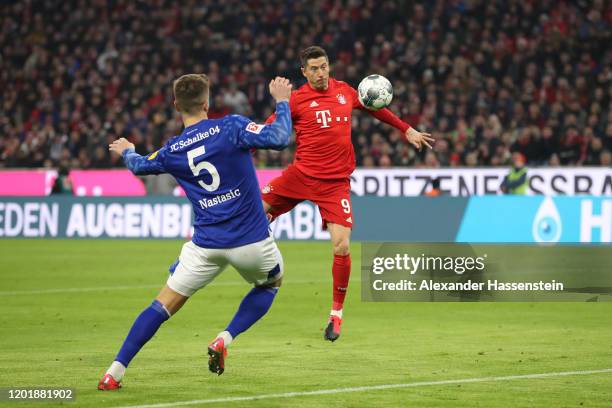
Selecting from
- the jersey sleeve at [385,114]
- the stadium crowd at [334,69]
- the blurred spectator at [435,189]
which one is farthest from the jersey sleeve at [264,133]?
the stadium crowd at [334,69]

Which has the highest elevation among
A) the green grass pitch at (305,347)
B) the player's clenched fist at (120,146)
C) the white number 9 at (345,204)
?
the player's clenched fist at (120,146)

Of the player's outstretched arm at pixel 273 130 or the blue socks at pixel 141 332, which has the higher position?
the player's outstretched arm at pixel 273 130

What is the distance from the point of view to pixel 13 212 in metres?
25.2

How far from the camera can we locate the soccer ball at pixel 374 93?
1103 centimetres

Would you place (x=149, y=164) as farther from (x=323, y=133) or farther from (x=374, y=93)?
(x=374, y=93)

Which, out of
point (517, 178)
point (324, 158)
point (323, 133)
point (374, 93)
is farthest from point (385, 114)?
point (517, 178)

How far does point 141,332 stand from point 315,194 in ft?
12.2

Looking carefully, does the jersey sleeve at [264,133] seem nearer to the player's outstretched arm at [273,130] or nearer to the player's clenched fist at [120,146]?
the player's outstretched arm at [273,130]

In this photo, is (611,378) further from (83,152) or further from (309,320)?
(83,152)

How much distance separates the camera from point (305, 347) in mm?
9695

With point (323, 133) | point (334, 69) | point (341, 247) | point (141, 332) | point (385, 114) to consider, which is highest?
point (334, 69)

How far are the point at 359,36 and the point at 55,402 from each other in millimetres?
24341

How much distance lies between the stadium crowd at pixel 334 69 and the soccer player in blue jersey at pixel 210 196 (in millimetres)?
18213

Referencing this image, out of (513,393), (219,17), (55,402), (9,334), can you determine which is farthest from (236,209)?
(219,17)
